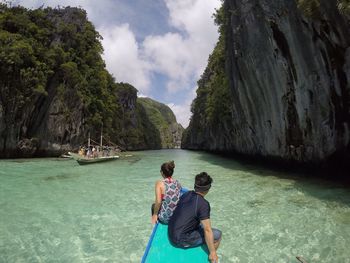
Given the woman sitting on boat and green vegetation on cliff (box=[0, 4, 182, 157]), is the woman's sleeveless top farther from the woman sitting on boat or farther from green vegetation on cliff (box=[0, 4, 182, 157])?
green vegetation on cliff (box=[0, 4, 182, 157])

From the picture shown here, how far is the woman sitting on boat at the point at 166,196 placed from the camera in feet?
16.4

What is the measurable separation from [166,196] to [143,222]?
3.49 m

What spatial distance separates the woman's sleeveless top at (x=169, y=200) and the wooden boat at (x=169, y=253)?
484 millimetres

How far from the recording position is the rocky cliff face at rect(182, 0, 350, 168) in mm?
13773

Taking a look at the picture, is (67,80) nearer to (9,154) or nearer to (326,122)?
(9,154)

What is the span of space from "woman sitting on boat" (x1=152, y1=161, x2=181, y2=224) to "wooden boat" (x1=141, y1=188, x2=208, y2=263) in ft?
1.74

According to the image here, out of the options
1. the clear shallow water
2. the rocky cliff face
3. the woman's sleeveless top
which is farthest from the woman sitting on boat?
the rocky cliff face

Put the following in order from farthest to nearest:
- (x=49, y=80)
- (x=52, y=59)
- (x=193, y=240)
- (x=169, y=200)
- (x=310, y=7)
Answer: (x=49, y=80) → (x=52, y=59) → (x=310, y=7) → (x=169, y=200) → (x=193, y=240)

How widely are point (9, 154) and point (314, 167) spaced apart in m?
28.7

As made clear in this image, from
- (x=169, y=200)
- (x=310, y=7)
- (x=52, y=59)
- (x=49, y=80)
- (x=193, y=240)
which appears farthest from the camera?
(x=49, y=80)

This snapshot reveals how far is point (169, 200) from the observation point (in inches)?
199

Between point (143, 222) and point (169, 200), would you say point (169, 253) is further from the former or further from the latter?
point (143, 222)

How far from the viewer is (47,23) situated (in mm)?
41094

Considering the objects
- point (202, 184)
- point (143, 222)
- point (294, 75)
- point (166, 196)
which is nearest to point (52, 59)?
point (294, 75)
